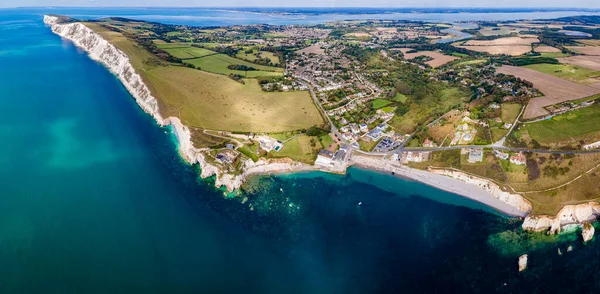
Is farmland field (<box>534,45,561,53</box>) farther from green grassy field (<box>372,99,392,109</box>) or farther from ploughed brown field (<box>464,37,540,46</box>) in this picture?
green grassy field (<box>372,99,392,109</box>)

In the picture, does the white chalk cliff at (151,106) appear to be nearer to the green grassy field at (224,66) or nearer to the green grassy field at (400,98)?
the green grassy field at (224,66)

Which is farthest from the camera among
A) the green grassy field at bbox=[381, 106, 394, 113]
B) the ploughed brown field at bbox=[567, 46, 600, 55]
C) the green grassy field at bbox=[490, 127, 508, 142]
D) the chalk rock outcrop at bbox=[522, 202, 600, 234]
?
the ploughed brown field at bbox=[567, 46, 600, 55]

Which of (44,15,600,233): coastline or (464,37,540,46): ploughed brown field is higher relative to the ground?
(464,37,540,46): ploughed brown field

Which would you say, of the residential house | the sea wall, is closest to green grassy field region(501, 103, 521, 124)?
the residential house

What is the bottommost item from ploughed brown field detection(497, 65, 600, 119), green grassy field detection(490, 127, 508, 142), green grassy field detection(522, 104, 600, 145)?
green grassy field detection(490, 127, 508, 142)

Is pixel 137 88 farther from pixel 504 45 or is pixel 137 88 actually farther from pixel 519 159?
pixel 504 45

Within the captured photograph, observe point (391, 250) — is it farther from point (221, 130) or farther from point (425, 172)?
point (221, 130)

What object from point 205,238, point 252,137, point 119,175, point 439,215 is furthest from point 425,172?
point 119,175
